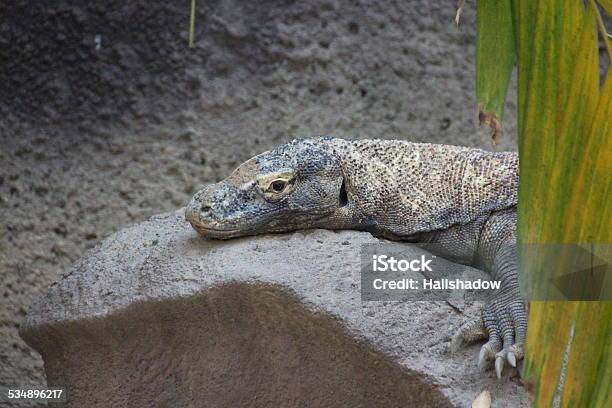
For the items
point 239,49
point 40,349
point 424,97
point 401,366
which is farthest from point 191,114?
point 401,366

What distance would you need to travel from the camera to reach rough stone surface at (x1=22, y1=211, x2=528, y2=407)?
253cm

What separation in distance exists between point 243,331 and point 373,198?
26.2 inches

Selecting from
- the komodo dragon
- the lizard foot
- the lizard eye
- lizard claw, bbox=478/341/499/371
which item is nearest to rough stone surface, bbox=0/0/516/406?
the komodo dragon

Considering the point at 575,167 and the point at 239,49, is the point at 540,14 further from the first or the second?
the point at 239,49

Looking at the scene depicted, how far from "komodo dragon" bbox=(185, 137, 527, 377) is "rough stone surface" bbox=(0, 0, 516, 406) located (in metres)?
1.51

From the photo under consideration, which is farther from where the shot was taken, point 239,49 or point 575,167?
point 239,49

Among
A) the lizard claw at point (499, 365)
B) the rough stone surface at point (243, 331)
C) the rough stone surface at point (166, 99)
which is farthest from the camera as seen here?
the rough stone surface at point (166, 99)

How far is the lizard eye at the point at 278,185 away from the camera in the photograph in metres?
3.12

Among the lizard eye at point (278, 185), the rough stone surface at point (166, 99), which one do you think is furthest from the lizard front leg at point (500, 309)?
the rough stone surface at point (166, 99)

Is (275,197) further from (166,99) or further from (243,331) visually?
(166,99)

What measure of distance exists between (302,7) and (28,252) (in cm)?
178

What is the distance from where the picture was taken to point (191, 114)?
4676mm

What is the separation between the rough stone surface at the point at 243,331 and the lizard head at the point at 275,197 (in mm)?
54

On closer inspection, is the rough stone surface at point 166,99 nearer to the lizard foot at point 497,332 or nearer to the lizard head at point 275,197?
the lizard head at point 275,197
